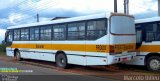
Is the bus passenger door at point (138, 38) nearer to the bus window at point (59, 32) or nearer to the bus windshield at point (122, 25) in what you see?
the bus windshield at point (122, 25)

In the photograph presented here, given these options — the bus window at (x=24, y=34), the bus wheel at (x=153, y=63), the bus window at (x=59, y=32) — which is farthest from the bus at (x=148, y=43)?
the bus window at (x=24, y=34)

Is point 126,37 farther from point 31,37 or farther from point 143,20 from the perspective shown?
point 31,37

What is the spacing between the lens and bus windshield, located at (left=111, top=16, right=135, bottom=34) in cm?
1721

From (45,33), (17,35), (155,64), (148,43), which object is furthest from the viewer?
(17,35)

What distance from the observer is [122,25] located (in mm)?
17812

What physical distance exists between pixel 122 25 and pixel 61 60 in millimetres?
4450

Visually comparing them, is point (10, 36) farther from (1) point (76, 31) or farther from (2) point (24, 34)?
(1) point (76, 31)

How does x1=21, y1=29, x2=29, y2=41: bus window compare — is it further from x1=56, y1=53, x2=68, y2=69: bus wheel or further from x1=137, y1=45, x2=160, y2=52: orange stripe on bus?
x1=137, y1=45, x2=160, y2=52: orange stripe on bus

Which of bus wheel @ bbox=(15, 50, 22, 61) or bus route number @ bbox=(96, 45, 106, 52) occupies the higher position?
bus route number @ bbox=(96, 45, 106, 52)

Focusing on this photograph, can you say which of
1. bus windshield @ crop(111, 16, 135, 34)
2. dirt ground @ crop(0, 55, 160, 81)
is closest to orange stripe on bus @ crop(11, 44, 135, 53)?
bus windshield @ crop(111, 16, 135, 34)

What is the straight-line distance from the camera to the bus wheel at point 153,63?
1744 cm

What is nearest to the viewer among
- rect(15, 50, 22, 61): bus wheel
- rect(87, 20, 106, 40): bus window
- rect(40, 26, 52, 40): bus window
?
rect(87, 20, 106, 40): bus window

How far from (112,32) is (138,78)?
104 inches

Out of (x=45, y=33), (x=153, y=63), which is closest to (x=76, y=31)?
(x=45, y=33)
